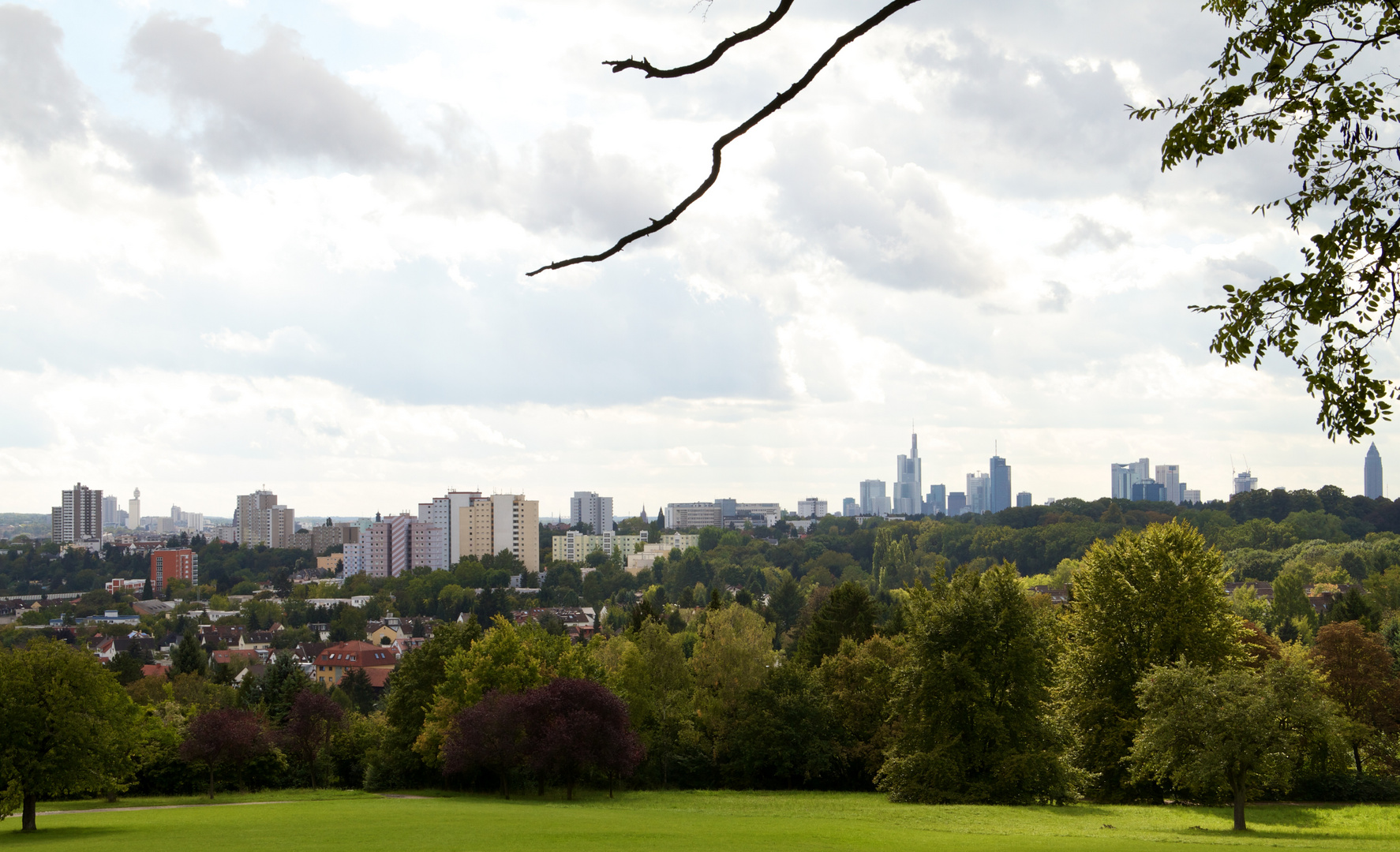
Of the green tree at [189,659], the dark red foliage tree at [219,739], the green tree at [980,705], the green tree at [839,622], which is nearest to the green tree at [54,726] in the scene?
the dark red foliage tree at [219,739]

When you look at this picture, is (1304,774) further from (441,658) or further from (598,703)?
(441,658)

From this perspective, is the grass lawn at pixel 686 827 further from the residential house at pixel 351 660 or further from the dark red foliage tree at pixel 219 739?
the residential house at pixel 351 660

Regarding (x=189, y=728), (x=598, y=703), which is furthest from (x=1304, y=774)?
(x=189, y=728)

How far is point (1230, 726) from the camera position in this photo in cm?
2206

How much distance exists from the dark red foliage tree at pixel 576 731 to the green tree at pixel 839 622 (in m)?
19.0

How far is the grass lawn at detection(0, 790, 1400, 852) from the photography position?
653 inches

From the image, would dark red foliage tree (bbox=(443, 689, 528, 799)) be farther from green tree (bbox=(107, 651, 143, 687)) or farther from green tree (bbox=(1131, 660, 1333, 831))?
green tree (bbox=(107, 651, 143, 687))

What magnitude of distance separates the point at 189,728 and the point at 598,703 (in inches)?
678

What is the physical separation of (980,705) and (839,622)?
2169 cm

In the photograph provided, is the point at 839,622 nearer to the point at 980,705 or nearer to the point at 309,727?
the point at 980,705

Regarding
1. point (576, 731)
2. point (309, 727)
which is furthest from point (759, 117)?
point (309, 727)

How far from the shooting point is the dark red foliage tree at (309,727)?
142 feet

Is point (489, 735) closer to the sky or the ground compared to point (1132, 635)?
closer to the ground

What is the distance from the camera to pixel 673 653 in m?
43.4
